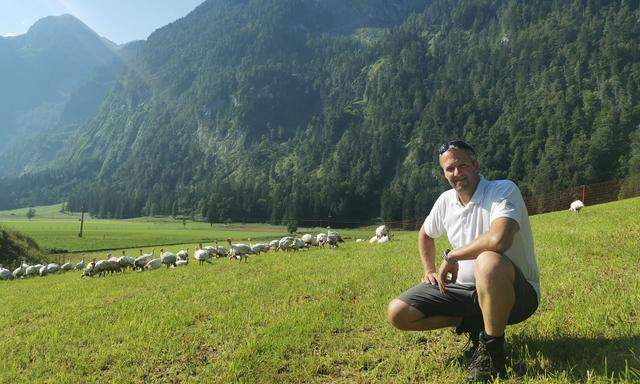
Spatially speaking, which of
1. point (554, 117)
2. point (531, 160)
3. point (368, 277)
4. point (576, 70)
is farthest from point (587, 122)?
point (368, 277)

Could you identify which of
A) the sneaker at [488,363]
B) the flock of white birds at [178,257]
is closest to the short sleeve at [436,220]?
the sneaker at [488,363]

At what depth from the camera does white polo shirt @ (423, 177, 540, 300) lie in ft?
17.1

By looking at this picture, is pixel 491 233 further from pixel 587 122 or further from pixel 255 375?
pixel 587 122

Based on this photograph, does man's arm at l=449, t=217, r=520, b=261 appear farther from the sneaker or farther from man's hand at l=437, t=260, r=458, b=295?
the sneaker

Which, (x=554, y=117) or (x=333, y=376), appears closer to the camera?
(x=333, y=376)

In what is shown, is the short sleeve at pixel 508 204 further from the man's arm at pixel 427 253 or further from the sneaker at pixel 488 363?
the sneaker at pixel 488 363

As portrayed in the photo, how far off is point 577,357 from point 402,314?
220cm

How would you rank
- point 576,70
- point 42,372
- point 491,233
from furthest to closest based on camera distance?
point 576,70 < point 42,372 < point 491,233

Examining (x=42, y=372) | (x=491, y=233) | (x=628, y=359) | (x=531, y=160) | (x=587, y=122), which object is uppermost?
(x=587, y=122)

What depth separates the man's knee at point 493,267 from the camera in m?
4.95

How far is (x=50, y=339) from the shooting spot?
904 cm

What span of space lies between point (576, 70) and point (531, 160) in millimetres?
63528

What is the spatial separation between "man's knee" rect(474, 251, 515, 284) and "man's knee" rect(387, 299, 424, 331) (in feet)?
3.66

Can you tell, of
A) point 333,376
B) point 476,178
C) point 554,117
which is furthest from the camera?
point 554,117
